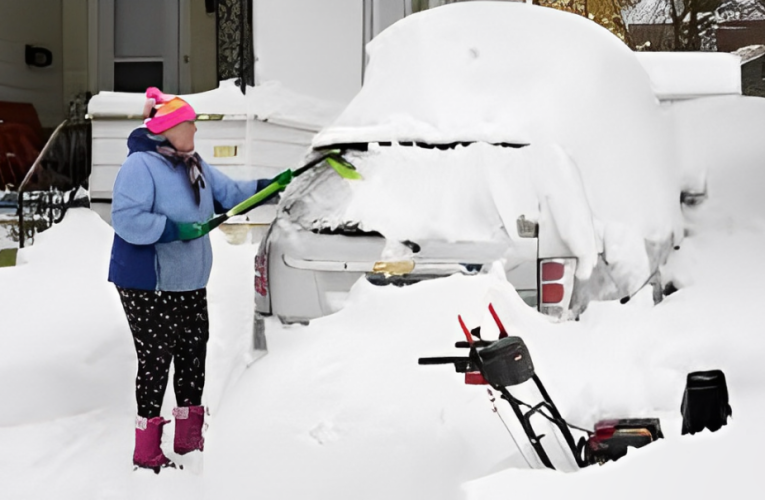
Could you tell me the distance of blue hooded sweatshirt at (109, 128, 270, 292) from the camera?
4.01m

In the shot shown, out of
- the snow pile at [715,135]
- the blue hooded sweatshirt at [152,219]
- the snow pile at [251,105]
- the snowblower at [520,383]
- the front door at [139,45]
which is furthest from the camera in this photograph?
the front door at [139,45]

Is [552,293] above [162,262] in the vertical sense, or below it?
below

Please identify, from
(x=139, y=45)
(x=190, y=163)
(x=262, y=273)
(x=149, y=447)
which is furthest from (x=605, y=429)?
(x=139, y=45)

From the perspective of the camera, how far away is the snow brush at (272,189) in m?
4.12

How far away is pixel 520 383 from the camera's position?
292 cm

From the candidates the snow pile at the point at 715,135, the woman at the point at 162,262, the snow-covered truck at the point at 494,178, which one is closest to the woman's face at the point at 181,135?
the woman at the point at 162,262

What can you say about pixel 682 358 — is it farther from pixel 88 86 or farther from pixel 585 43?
pixel 88 86

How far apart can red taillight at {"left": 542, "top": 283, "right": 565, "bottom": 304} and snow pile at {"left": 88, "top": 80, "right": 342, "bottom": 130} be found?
5.62m

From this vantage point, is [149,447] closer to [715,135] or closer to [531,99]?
[531,99]

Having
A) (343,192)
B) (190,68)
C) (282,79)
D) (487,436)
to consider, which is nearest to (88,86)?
(190,68)

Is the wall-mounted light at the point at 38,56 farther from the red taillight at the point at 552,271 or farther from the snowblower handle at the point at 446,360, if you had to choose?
the snowblower handle at the point at 446,360

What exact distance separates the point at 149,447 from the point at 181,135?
1.44 meters

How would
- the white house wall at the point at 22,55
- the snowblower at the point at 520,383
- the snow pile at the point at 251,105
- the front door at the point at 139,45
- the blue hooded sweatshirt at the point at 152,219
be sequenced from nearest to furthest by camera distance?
the snowblower at the point at 520,383 < the blue hooded sweatshirt at the point at 152,219 < the snow pile at the point at 251,105 < the front door at the point at 139,45 < the white house wall at the point at 22,55

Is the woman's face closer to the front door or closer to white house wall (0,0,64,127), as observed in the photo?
the front door
